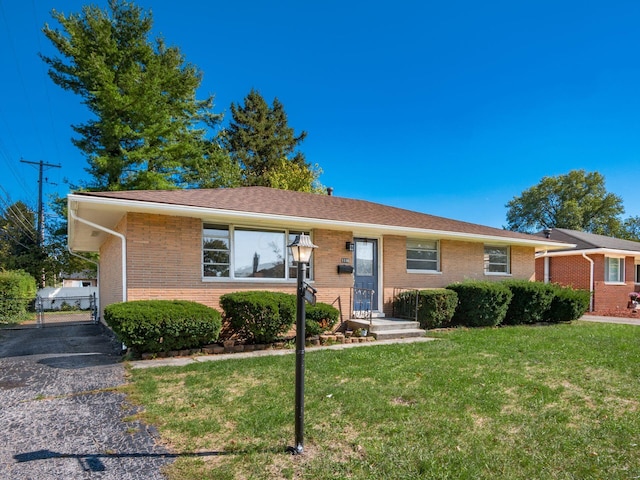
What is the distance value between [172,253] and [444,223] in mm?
8709

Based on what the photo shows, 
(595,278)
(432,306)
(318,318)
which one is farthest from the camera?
(595,278)

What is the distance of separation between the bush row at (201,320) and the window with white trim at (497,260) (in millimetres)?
7293

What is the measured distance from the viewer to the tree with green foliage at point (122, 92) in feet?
60.2

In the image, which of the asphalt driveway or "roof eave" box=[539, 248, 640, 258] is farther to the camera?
"roof eave" box=[539, 248, 640, 258]

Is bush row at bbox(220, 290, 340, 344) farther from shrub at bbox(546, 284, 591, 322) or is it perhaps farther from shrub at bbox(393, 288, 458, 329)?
shrub at bbox(546, 284, 591, 322)

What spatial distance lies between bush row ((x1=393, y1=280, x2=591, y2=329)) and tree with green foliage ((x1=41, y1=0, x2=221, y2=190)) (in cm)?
1511

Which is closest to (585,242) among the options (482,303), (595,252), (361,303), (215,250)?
(595,252)

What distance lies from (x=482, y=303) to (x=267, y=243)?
619 centimetres

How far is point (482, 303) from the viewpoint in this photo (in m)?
10.7

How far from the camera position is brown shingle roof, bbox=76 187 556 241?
329 inches

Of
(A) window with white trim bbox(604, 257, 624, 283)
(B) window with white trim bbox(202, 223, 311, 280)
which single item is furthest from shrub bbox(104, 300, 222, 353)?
(A) window with white trim bbox(604, 257, 624, 283)

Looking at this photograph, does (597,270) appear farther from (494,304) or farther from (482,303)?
(482,303)

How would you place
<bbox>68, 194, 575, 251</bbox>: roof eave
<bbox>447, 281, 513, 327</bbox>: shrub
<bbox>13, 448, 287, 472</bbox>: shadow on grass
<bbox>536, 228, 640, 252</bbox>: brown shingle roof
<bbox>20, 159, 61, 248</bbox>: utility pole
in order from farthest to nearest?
1. <bbox>20, 159, 61, 248</bbox>: utility pole
2. <bbox>536, 228, 640, 252</bbox>: brown shingle roof
3. <bbox>447, 281, 513, 327</bbox>: shrub
4. <bbox>68, 194, 575, 251</bbox>: roof eave
5. <bbox>13, 448, 287, 472</bbox>: shadow on grass

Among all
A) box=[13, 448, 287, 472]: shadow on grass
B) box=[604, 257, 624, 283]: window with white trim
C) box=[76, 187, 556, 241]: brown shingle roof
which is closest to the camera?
box=[13, 448, 287, 472]: shadow on grass
